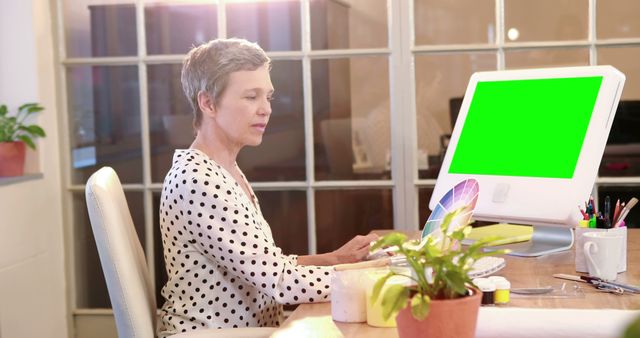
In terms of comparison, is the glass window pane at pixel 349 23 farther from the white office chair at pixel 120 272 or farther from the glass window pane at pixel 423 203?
the white office chair at pixel 120 272

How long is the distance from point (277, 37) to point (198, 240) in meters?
1.60

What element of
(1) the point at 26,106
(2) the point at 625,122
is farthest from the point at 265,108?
(2) the point at 625,122

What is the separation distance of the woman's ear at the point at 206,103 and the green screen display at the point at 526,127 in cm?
70

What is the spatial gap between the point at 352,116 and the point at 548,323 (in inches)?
83.6

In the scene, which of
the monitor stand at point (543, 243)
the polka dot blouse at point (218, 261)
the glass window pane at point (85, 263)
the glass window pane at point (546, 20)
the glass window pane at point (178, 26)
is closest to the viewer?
the polka dot blouse at point (218, 261)

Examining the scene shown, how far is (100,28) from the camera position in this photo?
344 cm

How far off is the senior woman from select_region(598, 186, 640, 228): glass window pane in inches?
59.9

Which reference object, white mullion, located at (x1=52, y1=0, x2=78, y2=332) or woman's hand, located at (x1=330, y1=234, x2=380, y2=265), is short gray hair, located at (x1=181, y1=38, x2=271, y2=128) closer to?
woman's hand, located at (x1=330, y1=234, x2=380, y2=265)

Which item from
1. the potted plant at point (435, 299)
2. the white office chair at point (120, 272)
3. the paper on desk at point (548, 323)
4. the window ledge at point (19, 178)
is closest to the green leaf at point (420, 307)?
the potted plant at point (435, 299)

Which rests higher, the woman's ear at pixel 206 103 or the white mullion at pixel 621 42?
the white mullion at pixel 621 42

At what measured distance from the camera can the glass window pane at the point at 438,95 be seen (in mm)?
3234

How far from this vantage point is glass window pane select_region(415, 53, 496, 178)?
3.23 m

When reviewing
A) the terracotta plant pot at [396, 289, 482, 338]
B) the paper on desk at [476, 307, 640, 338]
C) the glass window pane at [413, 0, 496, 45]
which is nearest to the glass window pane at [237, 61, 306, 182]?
the glass window pane at [413, 0, 496, 45]

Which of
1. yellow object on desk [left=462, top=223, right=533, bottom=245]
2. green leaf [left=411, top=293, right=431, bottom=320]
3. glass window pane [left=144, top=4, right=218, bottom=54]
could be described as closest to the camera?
green leaf [left=411, top=293, right=431, bottom=320]
